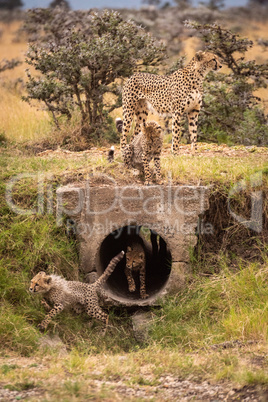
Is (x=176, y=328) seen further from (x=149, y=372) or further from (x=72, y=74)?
(x=72, y=74)

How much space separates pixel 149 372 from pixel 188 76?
5.87 metres

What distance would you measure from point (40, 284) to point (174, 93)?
460 centimetres

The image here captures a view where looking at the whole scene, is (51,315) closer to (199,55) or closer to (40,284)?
(40,284)

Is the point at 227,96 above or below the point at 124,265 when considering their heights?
above

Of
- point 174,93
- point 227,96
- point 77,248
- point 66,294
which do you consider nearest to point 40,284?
point 66,294

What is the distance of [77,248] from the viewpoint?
23.7 feet

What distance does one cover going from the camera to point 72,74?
11.1 metres

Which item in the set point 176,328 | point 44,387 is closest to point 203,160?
point 176,328

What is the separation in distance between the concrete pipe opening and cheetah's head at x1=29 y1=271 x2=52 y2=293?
3.42 ft

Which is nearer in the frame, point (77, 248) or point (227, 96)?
point (77, 248)

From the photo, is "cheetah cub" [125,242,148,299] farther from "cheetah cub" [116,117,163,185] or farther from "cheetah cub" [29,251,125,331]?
"cheetah cub" [116,117,163,185]

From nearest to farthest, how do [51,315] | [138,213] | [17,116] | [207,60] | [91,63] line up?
[51,315] < [138,213] < [207,60] < [91,63] < [17,116]

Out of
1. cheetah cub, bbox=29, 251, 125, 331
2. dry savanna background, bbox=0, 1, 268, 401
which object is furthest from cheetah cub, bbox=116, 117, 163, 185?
cheetah cub, bbox=29, 251, 125, 331

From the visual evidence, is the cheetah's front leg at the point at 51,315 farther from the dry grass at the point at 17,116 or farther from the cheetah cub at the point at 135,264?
the dry grass at the point at 17,116
